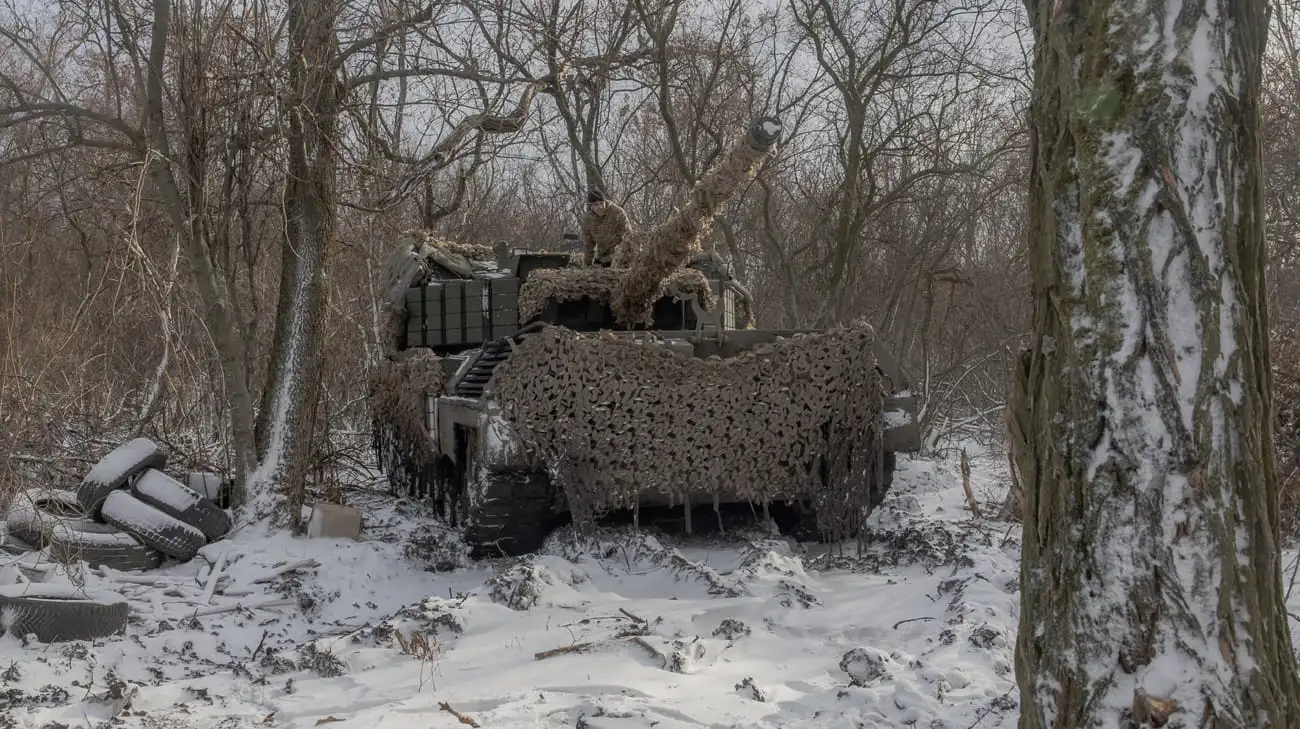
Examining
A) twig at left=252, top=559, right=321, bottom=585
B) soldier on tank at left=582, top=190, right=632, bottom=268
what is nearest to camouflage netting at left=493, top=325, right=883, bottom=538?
twig at left=252, top=559, right=321, bottom=585

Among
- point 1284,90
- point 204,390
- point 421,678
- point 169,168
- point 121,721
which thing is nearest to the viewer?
point 121,721

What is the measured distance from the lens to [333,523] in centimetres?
773

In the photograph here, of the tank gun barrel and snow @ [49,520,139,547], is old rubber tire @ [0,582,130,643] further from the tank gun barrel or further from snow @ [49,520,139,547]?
the tank gun barrel

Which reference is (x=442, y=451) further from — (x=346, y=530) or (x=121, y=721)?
(x=121, y=721)

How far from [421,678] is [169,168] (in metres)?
4.53

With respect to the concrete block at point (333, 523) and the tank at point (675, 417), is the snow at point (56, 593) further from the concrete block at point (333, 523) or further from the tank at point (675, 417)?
the tank at point (675, 417)

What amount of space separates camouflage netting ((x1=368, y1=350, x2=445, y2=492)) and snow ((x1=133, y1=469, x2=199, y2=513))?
174cm

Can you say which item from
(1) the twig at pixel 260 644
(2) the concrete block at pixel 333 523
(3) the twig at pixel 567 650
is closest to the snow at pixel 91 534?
(2) the concrete block at pixel 333 523

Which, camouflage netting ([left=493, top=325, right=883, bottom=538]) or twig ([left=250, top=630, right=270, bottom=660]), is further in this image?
camouflage netting ([left=493, top=325, right=883, bottom=538])

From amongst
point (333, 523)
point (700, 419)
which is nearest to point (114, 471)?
point (333, 523)

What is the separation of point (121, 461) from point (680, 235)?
4.03 metres

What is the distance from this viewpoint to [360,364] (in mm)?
16609

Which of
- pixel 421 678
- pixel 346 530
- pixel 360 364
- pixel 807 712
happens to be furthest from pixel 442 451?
pixel 360 364

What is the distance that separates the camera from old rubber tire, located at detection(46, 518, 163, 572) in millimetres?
6895
